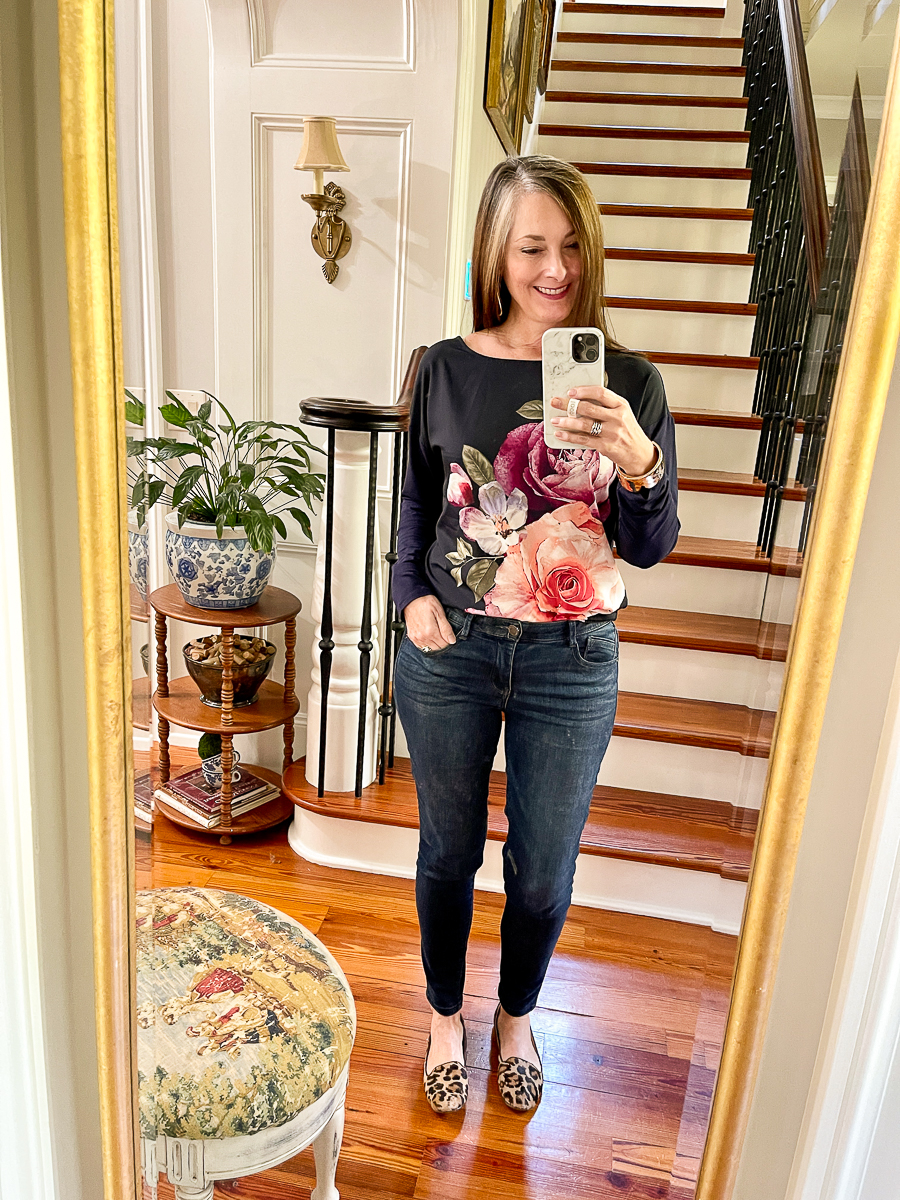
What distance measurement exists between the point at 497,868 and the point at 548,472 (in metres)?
1.08

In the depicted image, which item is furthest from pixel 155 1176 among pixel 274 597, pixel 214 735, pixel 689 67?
pixel 689 67

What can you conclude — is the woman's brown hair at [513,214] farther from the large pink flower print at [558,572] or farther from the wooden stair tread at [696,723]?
the wooden stair tread at [696,723]

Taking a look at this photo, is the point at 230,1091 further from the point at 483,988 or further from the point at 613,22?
the point at 613,22

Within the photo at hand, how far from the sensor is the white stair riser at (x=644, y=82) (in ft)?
7.88

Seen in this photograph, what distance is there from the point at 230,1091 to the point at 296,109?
188 centimetres

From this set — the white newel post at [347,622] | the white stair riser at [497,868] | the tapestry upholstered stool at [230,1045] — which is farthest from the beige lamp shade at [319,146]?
the tapestry upholstered stool at [230,1045]

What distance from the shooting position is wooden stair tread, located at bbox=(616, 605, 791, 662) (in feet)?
3.28

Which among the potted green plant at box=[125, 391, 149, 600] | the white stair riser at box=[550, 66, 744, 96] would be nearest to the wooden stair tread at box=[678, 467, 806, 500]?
the potted green plant at box=[125, 391, 149, 600]

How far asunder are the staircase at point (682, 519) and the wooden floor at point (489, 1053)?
10 cm

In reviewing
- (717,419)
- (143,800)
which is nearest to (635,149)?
(717,419)

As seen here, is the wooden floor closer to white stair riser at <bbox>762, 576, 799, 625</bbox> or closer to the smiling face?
white stair riser at <bbox>762, 576, 799, 625</bbox>

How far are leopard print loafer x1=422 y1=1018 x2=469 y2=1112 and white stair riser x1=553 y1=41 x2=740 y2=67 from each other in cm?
239

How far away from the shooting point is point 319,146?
1.76 metres

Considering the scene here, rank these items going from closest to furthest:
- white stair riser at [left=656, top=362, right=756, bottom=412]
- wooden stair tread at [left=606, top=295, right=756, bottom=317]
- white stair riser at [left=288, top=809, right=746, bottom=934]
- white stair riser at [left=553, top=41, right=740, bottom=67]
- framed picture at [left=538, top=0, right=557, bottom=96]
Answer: white stair riser at [left=288, top=809, right=746, bottom=934]
white stair riser at [left=656, top=362, right=756, bottom=412]
wooden stair tread at [left=606, top=295, right=756, bottom=317]
white stair riser at [left=553, top=41, right=740, bottom=67]
framed picture at [left=538, top=0, right=557, bottom=96]
